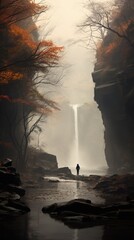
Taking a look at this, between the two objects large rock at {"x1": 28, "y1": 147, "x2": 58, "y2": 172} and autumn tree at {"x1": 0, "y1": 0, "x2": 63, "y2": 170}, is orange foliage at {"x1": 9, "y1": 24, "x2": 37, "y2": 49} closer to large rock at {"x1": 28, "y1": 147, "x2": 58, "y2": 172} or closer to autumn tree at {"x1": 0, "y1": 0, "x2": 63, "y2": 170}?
autumn tree at {"x1": 0, "y1": 0, "x2": 63, "y2": 170}

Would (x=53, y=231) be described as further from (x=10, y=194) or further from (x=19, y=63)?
(x=19, y=63)

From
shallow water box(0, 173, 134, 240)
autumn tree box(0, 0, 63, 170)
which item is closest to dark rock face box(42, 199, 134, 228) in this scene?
shallow water box(0, 173, 134, 240)

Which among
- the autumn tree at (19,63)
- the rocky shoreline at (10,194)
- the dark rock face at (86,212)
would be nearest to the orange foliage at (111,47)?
the autumn tree at (19,63)

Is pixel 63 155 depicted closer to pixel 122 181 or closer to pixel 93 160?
pixel 93 160

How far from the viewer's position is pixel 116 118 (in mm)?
47312

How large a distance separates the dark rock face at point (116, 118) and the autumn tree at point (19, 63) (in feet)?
34.6

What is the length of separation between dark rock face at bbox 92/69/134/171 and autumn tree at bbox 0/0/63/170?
10.5 metres

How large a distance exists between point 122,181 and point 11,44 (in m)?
15.0

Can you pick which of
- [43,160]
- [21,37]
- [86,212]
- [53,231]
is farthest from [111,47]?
[53,231]

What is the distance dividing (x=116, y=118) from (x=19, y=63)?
31077 mm

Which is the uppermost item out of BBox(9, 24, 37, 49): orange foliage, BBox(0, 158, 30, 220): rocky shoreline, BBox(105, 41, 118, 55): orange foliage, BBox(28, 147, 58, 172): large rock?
BBox(105, 41, 118, 55): orange foliage

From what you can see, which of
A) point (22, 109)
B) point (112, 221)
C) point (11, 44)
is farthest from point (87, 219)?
point (22, 109)

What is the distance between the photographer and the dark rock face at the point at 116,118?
41969mm

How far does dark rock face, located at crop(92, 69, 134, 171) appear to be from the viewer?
41969mm
